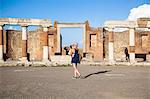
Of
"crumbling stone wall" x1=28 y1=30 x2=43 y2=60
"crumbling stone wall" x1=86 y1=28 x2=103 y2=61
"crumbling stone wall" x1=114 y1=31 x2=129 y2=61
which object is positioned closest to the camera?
"crumbling stone wall" x1=86 y1=28 x2=103 y2=61

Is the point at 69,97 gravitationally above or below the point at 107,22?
below

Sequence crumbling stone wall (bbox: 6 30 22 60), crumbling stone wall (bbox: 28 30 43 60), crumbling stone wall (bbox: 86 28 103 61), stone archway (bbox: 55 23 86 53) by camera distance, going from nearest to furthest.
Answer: stone archway (bbox: 55 23 86 53) → crumbling stone wall (bbox: 86 28 103 61) → crumbling stone wall (bbox: 6 30 22 60) → crumbling stone wall (bbox: 28 30 43 60)

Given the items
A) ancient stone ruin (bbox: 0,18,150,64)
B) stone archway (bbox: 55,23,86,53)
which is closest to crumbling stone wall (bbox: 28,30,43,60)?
ancient stone ruin (bbox: 0,18,150,64)

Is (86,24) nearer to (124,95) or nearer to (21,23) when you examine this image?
(21,23)

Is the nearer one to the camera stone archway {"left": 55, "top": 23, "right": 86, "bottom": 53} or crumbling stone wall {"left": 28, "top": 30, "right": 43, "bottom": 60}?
stone archway {"left": 55, "top": 23, "right": 86, "bottom": 53}

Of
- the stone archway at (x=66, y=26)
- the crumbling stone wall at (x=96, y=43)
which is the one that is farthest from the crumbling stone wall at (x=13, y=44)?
the crumbling stone wall at (x=96, y=43)

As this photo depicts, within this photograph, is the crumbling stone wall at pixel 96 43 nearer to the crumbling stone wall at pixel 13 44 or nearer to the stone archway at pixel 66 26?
the stone archway at pixel 66 26

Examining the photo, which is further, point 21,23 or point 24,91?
point 21,23

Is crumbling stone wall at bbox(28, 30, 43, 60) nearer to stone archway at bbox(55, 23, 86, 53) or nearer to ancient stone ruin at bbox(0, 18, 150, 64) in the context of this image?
ancient stone ruin at bbox(0, 18, 150, 64)

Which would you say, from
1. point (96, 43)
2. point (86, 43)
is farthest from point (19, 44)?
point (96, 43)

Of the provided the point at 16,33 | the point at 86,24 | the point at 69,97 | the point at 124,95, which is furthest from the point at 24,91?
the point at 16,33

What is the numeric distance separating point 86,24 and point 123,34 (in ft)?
21.6

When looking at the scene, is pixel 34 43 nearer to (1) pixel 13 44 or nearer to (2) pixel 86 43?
(1) pixel 13 44

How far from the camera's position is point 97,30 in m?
36.7
